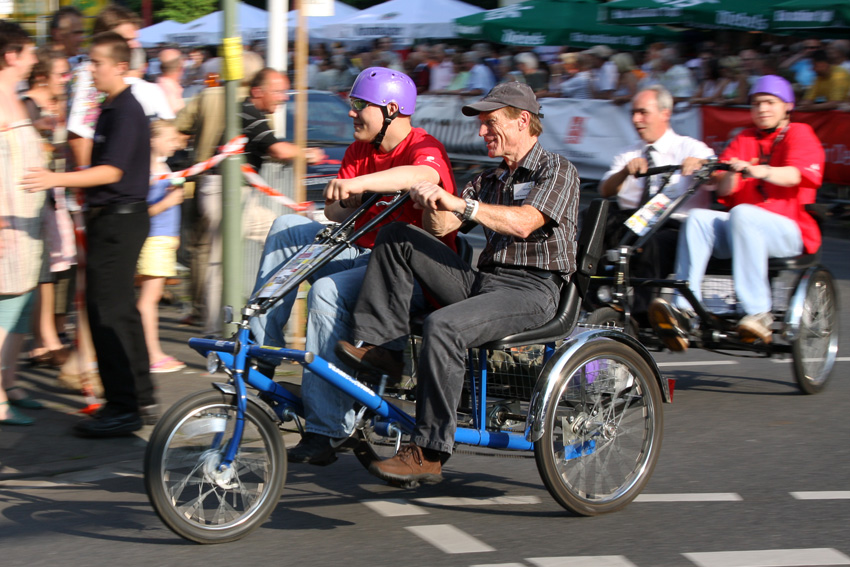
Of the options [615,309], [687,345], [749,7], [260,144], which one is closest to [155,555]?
[615,309]

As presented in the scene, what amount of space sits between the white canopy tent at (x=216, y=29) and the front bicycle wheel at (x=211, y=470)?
79.0 feet

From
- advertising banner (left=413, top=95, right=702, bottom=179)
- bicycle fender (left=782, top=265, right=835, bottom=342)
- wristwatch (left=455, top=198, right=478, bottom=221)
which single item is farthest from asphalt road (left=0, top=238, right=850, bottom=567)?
advertising banner (left=413, top=95, right=702, bottom=179)

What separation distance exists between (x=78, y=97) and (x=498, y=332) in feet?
10.1

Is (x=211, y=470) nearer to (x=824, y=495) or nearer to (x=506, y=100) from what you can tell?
(x=506, y=100)

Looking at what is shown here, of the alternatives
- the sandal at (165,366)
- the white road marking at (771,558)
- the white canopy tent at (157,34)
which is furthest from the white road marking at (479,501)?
the white canopy tent at (157,34)

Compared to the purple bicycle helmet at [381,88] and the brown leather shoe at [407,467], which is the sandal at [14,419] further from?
the purple bicycle helmet at [381,88]

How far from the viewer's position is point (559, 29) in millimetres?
20578

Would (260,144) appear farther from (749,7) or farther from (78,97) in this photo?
(749,7)

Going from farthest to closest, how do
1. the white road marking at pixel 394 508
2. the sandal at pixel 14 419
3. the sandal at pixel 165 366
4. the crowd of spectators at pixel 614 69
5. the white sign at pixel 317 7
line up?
the crowd of spectators at pixel 614 69, the white sign at pixel 317 7, the sandal at pixel 165 366, the sandal at pixel 14 419, the white road marking at pixel 394 508

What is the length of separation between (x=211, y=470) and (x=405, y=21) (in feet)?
69.7

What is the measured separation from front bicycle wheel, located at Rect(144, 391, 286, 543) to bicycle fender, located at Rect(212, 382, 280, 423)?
21 mm

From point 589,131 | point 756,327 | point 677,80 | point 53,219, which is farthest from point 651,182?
point 589,131

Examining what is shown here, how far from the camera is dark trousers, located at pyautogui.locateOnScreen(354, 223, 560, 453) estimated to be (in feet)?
14.0

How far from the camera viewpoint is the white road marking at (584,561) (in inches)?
158
